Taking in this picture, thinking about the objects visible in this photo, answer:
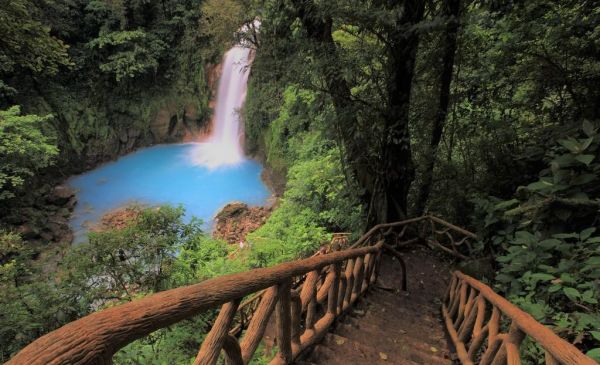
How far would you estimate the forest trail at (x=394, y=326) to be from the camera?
9.76 feet

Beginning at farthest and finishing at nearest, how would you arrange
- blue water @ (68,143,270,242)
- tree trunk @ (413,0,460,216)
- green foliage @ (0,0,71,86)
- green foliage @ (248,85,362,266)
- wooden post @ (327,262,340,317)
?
blue water @ (68,143,270,242)
green foliage @ (248,85,362,266)
green foliage @ (0,0,71,86)
tree trunk @ (413,0,460,216)
wooden post @ (327,262,340,317)

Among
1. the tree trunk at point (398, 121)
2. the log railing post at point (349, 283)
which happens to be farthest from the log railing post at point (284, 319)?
the tree trunk at point (398, 121)

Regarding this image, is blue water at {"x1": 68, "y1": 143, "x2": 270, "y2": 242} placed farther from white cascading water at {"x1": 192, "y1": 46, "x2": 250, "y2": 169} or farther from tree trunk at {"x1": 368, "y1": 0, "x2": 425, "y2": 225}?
tree trunk at {"x1": 368, "y1": 0, "x2": 425, "y2": 225}

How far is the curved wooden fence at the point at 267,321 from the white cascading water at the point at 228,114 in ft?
51.5

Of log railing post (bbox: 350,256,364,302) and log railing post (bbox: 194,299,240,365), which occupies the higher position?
log railing post (bbox: 194,299,240,365)

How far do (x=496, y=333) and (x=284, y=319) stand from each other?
143 cm

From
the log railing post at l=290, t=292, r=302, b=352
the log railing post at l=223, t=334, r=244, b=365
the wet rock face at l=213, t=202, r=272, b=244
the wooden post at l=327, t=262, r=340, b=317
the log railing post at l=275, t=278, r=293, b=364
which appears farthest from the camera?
the wet rock face at l=213, t=202, r=272, b=244

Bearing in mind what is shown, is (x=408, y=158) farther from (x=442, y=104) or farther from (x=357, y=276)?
(x=357, y=276)

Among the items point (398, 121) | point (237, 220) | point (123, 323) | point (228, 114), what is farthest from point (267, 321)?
point (228, 114)

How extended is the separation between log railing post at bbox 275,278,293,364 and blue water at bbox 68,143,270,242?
10891mm

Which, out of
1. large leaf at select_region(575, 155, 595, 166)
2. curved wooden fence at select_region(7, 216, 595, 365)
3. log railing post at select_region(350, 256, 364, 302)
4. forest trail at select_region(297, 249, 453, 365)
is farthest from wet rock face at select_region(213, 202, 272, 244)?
large leaf at select_region(575, 155, 595, 166)

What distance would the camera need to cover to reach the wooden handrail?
3.18ft

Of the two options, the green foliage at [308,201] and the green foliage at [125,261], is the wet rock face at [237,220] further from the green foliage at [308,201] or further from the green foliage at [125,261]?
the green foliage at [125,261]

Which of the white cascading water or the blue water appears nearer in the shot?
the blue water
